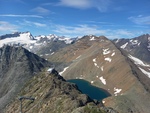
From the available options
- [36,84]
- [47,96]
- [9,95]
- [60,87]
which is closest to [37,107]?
[47,96]

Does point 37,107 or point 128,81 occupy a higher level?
point 37,107

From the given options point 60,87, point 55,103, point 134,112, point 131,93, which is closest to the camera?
point 55,103

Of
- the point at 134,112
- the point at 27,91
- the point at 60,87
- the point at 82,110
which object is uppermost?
the point at 82,110

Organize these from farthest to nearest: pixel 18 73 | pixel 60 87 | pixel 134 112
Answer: pixel 18 73 → pixel 134 112 → pixel 60 87

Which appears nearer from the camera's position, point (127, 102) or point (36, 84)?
point (36, 84)

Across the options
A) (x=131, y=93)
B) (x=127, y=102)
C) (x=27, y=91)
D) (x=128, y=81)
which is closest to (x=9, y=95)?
(x=27, y=91)

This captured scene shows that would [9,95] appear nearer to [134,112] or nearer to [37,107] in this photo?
[37,107]
